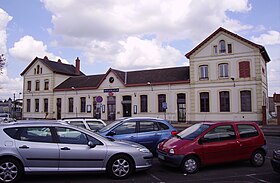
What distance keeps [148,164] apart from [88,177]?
5.46 ft

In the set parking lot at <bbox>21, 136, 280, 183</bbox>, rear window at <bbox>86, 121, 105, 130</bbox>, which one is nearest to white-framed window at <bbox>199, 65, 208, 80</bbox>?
rear window at <bbox>86, 121, 105, 130</bbox>

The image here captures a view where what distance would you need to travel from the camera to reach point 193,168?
814cm

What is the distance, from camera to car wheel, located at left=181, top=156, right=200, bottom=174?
8.05 m

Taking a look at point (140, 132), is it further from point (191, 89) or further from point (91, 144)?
point (191, 89)

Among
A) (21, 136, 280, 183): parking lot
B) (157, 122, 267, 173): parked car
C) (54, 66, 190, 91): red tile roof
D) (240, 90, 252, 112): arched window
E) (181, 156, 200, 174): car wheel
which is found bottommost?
(21, 136, 280, 183): parking lot

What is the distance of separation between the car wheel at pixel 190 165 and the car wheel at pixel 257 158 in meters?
2.03

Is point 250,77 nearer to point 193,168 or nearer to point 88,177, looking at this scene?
point 193,168

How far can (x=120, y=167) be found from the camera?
740 centimetres

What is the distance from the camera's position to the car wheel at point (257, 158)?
8.93m

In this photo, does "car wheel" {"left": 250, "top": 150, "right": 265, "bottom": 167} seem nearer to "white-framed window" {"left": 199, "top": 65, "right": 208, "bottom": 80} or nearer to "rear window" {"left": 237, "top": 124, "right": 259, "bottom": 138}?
"rear window" {"left": 237, "top": 124, "right": 259, "bottom": 138}

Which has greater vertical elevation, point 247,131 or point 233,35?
point 233,35

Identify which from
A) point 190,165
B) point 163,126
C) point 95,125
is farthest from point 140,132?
point 95,125

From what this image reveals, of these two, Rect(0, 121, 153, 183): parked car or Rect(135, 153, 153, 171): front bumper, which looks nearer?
Rect(0, 121, 153, 183): parked car

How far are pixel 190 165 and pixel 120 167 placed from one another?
2097 mm
